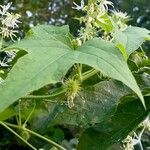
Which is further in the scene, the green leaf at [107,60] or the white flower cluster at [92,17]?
the white flower cluster at [92,17]

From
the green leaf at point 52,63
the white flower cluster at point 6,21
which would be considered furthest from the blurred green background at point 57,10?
the green leaf at point 52,63

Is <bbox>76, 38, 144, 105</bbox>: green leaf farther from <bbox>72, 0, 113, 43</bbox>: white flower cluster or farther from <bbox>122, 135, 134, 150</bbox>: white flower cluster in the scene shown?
<bbox>122, 135, 134, 150</bbox>: white flower cluster

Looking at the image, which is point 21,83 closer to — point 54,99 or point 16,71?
point 16,71

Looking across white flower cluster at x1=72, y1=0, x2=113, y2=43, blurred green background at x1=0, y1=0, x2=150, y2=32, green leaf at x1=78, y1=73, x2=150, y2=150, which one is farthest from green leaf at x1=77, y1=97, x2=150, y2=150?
blurred green background at x1=0, y1=0, x2=150, y2=32

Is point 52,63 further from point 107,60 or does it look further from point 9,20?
point 9,20

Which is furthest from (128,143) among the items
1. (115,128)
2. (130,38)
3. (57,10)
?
(57,10)

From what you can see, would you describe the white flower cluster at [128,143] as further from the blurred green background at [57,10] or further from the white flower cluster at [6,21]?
the blurred green background at [57,10]
